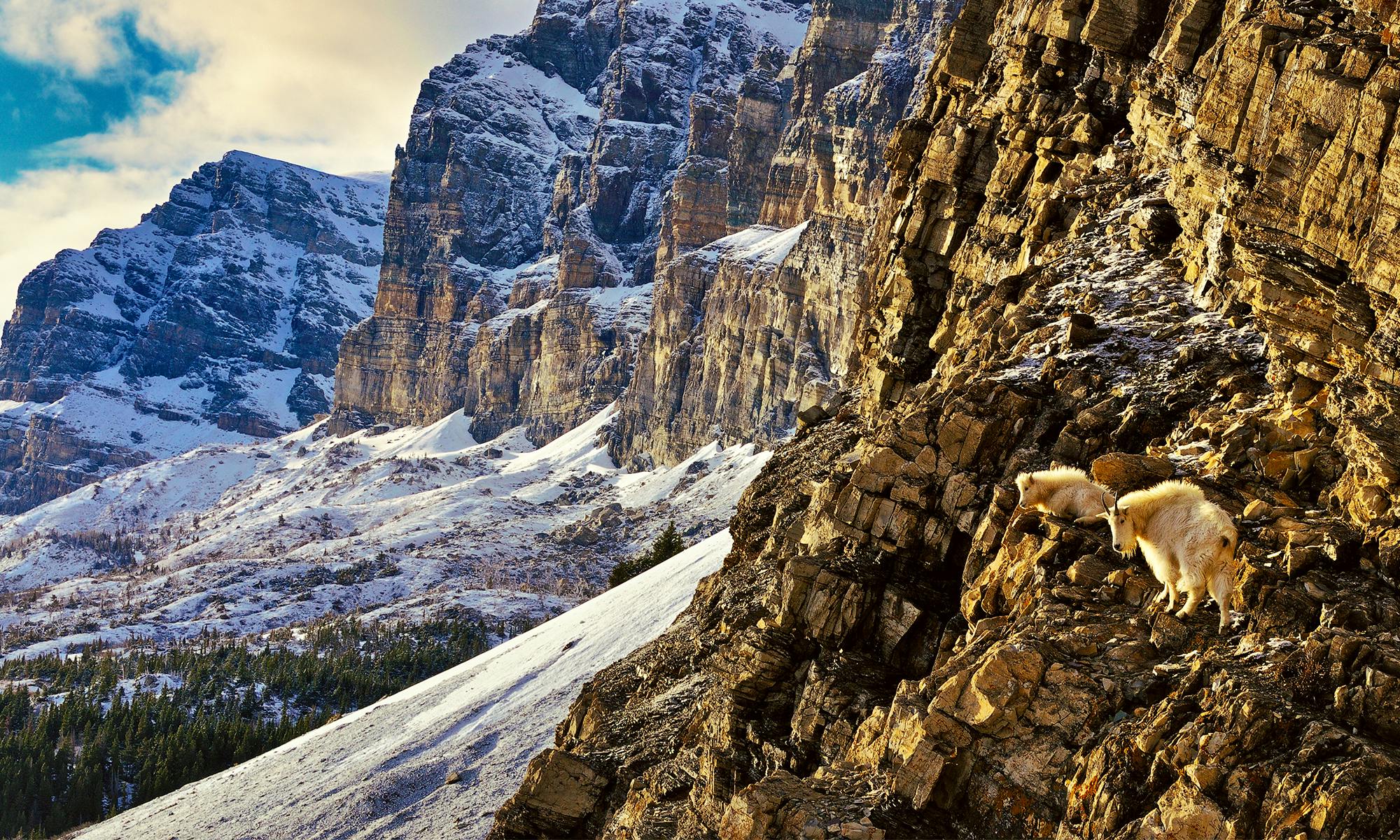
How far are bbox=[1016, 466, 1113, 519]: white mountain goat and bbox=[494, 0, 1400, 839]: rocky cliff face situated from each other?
1.38 ft

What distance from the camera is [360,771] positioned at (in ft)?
164

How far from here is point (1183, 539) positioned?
1266 centimetres

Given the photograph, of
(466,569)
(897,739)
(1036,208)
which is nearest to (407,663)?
(466,569)

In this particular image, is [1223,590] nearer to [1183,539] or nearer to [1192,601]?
[1192,601]

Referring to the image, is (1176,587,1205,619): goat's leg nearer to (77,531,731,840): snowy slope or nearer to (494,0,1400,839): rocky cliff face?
(494,0,1400,839): rocky cliff face


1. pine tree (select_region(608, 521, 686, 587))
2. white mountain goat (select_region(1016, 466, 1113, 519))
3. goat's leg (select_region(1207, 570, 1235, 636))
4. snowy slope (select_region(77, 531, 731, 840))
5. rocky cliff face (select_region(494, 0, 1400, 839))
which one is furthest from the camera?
pine tree (select_region(608, 521, 686, 587))

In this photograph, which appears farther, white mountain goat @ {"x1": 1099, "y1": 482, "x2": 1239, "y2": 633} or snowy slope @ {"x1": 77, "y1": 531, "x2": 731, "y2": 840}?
snowy slope @ {"x1": 77, "y1": 531, "x2": 731, "y2": 840}

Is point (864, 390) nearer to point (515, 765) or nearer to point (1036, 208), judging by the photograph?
point (1036, 208)

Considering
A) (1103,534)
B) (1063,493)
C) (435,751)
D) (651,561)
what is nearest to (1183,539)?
(1103,534)

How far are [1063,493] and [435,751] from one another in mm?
40866

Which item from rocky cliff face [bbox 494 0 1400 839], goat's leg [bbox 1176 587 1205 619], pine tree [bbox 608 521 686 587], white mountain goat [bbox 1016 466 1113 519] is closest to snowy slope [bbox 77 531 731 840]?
pine tree [bbox 608 521 686 587]

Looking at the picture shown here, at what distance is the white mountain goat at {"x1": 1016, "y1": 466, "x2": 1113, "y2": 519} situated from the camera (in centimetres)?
1470

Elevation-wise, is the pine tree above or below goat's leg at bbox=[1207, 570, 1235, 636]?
below

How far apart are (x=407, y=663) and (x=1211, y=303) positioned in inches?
4363
